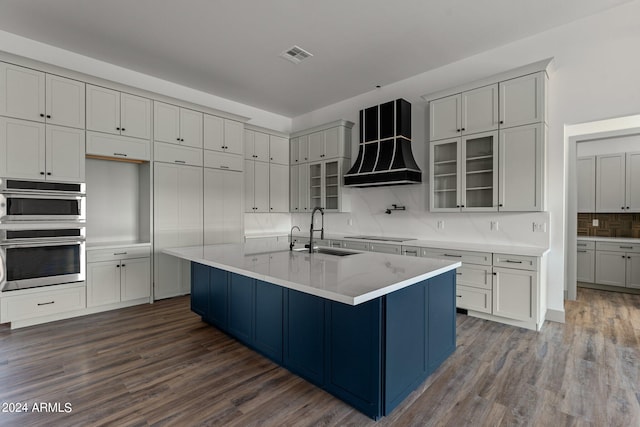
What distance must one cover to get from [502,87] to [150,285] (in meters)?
4.97

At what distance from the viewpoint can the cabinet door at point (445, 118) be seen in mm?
3828

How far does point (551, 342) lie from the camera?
2.88 metres

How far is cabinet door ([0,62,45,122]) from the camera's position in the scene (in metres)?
3.12

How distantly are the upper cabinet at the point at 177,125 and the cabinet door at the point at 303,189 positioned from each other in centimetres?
196

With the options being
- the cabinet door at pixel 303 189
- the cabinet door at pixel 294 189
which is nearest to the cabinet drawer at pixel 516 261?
the cabinet door at pixel 303 189

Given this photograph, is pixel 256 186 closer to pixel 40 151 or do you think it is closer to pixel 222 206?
pixel 222 206

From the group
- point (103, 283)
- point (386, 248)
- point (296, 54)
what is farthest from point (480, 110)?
point (103, 283)

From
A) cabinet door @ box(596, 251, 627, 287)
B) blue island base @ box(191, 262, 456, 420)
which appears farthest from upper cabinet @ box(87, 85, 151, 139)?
cabinet door @ box(596, 251, 627, 287)

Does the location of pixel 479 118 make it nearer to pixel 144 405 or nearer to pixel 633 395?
pixel 633 395

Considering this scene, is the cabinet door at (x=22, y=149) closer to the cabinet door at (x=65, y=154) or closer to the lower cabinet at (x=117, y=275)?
the cabinet door at (x=65, y=154)

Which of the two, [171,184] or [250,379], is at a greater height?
[171,184]

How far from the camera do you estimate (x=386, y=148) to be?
14.9 ft

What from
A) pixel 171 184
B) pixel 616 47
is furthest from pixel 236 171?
pixel 616 47

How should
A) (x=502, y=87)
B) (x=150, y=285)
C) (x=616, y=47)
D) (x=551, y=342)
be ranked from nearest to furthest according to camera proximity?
(x=551, y=342), (x=616, y=47), (x=502, y=87), (x=150, y=285)
